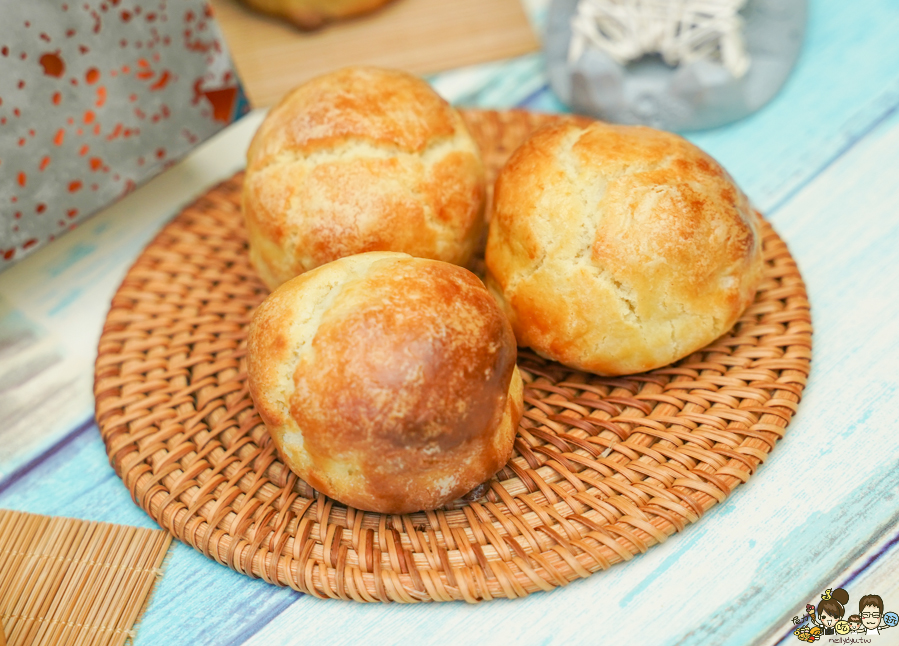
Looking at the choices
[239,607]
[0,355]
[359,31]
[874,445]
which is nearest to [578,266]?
[874,445]

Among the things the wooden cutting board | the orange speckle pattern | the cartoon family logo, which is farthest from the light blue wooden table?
the orange speckle pattern

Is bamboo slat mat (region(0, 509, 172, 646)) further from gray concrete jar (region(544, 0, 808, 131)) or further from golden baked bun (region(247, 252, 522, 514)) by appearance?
gray concrete jar (region(544, 0, 808, 131))

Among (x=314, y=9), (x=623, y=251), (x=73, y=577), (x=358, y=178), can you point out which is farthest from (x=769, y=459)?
(x=314, y=9)

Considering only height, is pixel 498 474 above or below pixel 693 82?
below

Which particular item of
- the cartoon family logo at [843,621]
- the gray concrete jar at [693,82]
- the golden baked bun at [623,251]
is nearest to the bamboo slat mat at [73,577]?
the golden baked bun at [623,251]

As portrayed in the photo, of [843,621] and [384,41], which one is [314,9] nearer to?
[384,41]

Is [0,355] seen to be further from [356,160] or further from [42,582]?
[356,160]
